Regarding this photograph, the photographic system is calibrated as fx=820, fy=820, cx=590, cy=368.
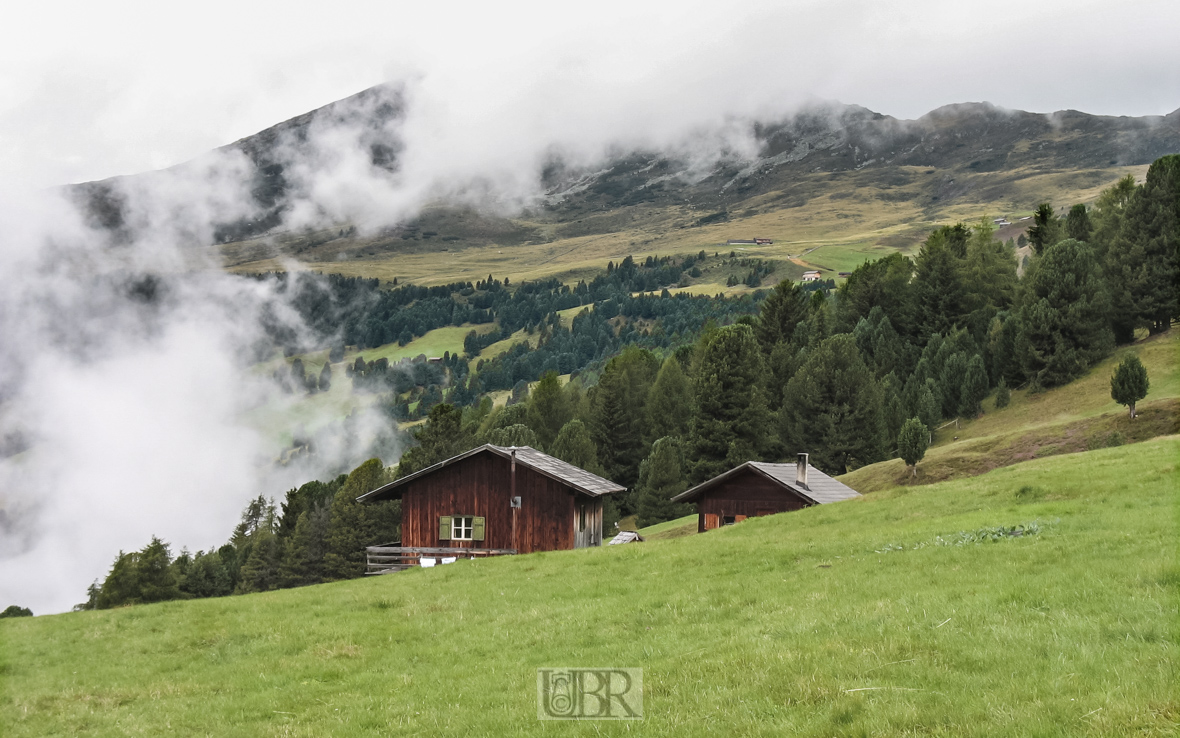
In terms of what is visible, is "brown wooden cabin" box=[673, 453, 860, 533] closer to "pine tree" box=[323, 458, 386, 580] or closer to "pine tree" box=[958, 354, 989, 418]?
"pine tree" box=[958, 354, 989, 418]

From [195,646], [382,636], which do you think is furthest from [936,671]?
[195,646]

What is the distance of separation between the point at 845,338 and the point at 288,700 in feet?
258

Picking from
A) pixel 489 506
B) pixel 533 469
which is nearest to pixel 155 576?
pixel 489 506

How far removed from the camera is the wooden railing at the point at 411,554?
46.7 m

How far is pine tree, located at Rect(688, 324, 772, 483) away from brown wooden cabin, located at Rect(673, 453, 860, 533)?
95.7 ft

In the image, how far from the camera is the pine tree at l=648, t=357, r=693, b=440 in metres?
108

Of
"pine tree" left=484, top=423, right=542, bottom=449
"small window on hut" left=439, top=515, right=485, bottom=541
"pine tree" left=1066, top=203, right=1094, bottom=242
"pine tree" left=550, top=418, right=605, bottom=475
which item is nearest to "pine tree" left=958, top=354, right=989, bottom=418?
"pine tree" left=1066, top=203, right=1094, bottom=242

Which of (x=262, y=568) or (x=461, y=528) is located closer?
(x=461, y=528)

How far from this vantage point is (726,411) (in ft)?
288

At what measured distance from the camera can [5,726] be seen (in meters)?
14.0

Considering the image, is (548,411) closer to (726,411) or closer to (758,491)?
(726,411)

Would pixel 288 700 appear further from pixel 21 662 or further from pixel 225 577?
pixel 225 577

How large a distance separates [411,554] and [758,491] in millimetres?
23225

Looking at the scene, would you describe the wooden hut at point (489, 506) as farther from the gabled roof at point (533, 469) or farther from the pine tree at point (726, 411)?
the pine tree at point (726, 411)
